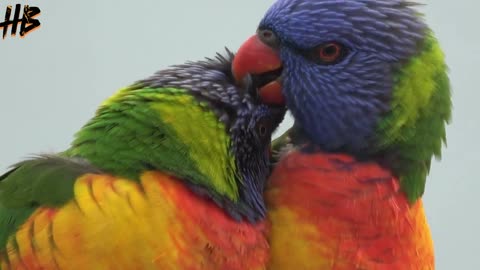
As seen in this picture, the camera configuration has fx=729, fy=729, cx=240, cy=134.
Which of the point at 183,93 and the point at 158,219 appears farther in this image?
the point at 183,93

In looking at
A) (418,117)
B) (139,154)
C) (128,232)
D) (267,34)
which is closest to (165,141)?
(139,154)

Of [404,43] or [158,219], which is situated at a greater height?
[404,43]

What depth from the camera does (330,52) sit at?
4.22 feet

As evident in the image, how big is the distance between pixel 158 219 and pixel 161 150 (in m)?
0.12

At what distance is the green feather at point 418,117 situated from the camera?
4.17 ft

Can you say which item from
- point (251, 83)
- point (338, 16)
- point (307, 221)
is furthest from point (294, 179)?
point (338, 16)

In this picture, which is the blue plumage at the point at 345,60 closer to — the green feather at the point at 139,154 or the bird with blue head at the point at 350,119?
the bird with blue head at the point at 350,119

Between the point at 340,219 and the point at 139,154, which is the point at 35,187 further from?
the point at 340,219

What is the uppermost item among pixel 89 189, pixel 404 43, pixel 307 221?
pixel 404 43

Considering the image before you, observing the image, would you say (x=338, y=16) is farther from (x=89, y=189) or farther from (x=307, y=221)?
(x=89, y=189)

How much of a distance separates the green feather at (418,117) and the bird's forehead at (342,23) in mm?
57

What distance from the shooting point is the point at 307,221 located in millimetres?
1253

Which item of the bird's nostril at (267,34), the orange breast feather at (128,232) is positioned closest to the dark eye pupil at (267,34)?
the bird's nostril at (267,34)

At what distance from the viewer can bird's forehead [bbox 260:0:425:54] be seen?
1270 millimetres
